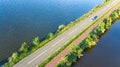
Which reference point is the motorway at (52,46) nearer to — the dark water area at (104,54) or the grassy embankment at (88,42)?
the grassy embankment at (88,42)

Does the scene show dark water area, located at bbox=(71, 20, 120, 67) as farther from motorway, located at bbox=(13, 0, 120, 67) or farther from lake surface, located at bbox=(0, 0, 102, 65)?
lake surface, located at bbox=(0, 0, 102, 65)

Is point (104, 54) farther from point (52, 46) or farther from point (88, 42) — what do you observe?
point (52, 46)

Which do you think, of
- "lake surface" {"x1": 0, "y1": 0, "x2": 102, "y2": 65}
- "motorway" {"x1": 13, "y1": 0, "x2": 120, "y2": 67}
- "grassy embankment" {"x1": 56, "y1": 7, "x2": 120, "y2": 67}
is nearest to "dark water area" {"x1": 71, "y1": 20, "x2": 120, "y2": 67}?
"grassy embankment" {"x1": 56, "y1": 7, "x2": 120, "y2": 67}

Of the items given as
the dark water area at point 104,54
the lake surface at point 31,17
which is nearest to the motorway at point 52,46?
the dark water area at point 104,54

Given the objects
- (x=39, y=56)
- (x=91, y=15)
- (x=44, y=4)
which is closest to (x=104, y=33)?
(x=91, y=15)

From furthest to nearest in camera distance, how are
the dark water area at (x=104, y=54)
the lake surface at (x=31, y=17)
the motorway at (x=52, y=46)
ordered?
the lake surface at (x=31, y=17) → the dark water area at (x=104, y=54) → the motorway at (x=52, y=46)

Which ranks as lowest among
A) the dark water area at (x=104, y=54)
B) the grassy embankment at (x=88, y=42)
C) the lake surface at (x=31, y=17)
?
the dark water area at (x=104, y=54)
